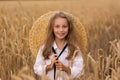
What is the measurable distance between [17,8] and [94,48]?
1336 mm

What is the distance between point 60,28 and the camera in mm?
1786

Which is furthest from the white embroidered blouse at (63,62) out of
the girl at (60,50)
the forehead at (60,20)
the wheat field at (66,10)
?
the wheat field at (66,10)

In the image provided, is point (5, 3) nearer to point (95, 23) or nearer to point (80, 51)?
point (95, 23)

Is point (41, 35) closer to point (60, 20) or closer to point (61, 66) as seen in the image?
point (60, 20)

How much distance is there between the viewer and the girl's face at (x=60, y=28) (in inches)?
70.1

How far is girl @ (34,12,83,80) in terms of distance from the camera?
1767 millimetres

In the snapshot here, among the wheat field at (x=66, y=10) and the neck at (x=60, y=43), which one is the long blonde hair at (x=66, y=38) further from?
the wheat field at (x=66, y=10)

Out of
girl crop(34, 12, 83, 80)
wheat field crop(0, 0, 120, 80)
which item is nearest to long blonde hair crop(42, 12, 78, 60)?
girl crop(34, 12, 83, 80)

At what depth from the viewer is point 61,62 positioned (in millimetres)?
1773

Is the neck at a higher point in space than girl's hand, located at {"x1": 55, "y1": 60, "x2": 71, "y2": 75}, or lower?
higher

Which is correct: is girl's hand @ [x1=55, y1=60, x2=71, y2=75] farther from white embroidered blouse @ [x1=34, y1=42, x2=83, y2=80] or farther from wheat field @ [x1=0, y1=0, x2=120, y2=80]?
wheat field @ [x1=0, y1=0, x2=120, y2=80]

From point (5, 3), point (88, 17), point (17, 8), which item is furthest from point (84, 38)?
point (5, 3)

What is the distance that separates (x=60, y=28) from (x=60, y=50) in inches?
4.0

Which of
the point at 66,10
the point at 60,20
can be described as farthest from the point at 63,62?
the point at 66,10
